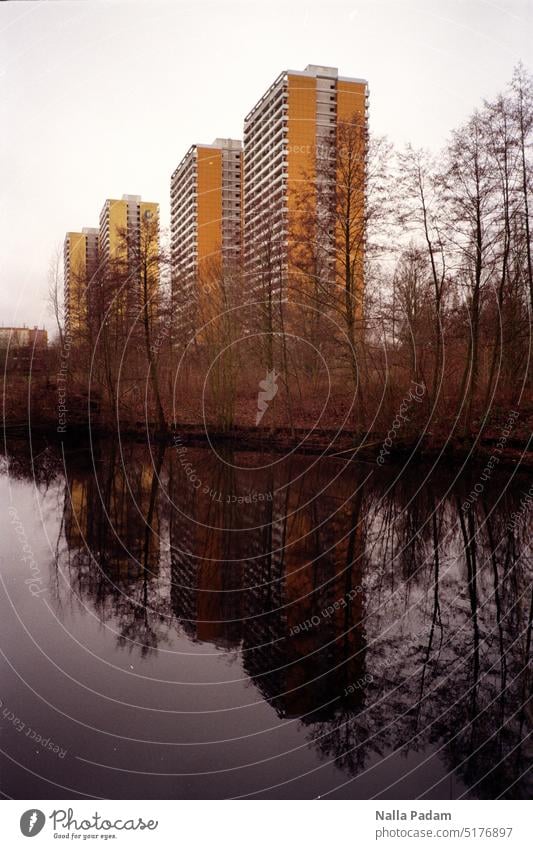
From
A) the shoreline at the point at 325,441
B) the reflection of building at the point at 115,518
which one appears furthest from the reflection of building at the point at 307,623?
the shoreline at the point at 325,441

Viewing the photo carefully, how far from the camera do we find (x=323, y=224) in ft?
58.5

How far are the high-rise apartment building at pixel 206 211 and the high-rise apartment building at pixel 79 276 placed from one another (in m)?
3.39

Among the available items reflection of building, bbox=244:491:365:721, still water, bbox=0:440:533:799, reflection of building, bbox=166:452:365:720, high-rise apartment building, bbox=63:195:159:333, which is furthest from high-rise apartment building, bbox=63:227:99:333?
reflection of building, bbox=244:491:365:721

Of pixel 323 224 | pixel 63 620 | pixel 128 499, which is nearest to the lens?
pixel 63 620

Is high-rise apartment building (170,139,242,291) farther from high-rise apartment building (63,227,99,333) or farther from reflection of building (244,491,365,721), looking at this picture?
reflection of building (244,491,365,721)

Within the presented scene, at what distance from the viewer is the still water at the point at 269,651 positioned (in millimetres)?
4371

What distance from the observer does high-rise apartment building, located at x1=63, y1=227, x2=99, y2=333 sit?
49.3 ft

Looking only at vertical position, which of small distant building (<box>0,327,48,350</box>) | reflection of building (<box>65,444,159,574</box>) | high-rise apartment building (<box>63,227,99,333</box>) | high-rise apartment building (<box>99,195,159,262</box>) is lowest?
reflection of building (<box>65,444,159,574</box>)

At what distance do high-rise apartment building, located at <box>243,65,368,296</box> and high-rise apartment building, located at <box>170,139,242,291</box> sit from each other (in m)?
1.05
